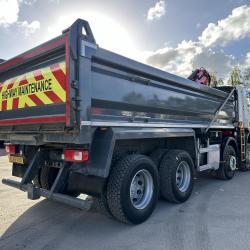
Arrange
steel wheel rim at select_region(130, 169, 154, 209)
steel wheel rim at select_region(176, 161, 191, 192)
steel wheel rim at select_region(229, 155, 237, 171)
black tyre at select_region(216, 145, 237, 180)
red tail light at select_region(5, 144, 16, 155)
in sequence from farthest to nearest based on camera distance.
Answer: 1. steel wheel rim at select_region(229, 155, 237, 171)
2. black tyre at select_region(216, 145, 237, 180)
3. steel wheel rim at select_region(176, 161, 191, 192)
4. red tail light at select_region(5, 144, 16, 155)
5. steel wheel rim at select_region(130, 169, 154, 209)

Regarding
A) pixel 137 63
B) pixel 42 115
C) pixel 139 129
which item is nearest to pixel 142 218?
pixel 139 129

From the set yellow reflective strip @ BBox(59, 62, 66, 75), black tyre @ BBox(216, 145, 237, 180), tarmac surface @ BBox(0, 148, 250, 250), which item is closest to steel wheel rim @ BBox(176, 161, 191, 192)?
tarmac surface @ BBox(0, 148, 250, 250)

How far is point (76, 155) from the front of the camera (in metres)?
3.76

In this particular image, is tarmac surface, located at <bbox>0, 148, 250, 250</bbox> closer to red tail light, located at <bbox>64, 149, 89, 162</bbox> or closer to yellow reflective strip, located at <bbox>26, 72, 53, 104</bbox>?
red tail light, located at <bbox>64, 149, 89, 162</bbox>

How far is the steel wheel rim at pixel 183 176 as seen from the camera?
18.0 feet

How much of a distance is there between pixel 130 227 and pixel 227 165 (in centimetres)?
427

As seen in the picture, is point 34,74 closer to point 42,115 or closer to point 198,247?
point 42,115

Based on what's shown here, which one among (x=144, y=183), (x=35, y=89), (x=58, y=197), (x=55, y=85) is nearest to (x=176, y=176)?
(x=144, y=183)

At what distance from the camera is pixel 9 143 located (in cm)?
504

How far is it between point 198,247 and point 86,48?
2810 mm

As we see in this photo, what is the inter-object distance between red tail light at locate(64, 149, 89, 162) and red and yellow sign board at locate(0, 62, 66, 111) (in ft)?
2.19

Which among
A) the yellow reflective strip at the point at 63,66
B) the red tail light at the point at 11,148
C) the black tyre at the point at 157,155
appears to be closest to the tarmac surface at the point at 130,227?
the black tyre at the point at 157,155

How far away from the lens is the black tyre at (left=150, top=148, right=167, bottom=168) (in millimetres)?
5184

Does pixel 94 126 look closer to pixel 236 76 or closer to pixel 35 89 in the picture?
pixel 35 89
